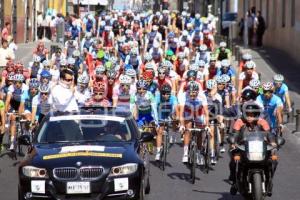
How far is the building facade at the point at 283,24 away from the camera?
39312mm

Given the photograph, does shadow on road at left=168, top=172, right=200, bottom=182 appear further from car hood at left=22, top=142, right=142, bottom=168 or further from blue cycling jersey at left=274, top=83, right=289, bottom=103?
blue cycling jersey at left=274, top=83, right=289, bottom=103

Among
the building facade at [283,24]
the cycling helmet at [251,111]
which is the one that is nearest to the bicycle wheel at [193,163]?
the cycling helmet at [251,111]

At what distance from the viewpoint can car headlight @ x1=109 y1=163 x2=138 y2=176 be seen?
11.3 m

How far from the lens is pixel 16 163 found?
1705cm

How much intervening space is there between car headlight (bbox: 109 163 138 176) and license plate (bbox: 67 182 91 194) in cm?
32

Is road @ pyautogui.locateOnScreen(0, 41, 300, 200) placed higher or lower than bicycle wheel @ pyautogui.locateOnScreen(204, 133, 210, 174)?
lower

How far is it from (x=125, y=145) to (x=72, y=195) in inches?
49.3

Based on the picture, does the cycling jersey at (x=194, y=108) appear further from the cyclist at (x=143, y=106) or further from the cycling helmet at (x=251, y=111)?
the cycling helmet at (x=251, y=111)

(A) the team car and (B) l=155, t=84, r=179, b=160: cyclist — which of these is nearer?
(A) the team car

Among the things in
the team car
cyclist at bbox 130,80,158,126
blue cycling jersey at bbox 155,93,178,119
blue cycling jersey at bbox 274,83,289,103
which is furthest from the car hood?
blue cycling jersey at bbox 274,83,289,103

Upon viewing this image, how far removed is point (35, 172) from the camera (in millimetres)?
11367

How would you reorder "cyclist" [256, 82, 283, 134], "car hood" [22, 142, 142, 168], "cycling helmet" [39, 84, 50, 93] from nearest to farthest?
"car hood" [22, 142, 142, 168]
"cyclist" [256, 82, 283, 134]
"cycling helmet" [39, 84, 50, 93]

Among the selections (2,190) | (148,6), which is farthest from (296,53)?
(148,6)

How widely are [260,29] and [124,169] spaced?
35567mm
